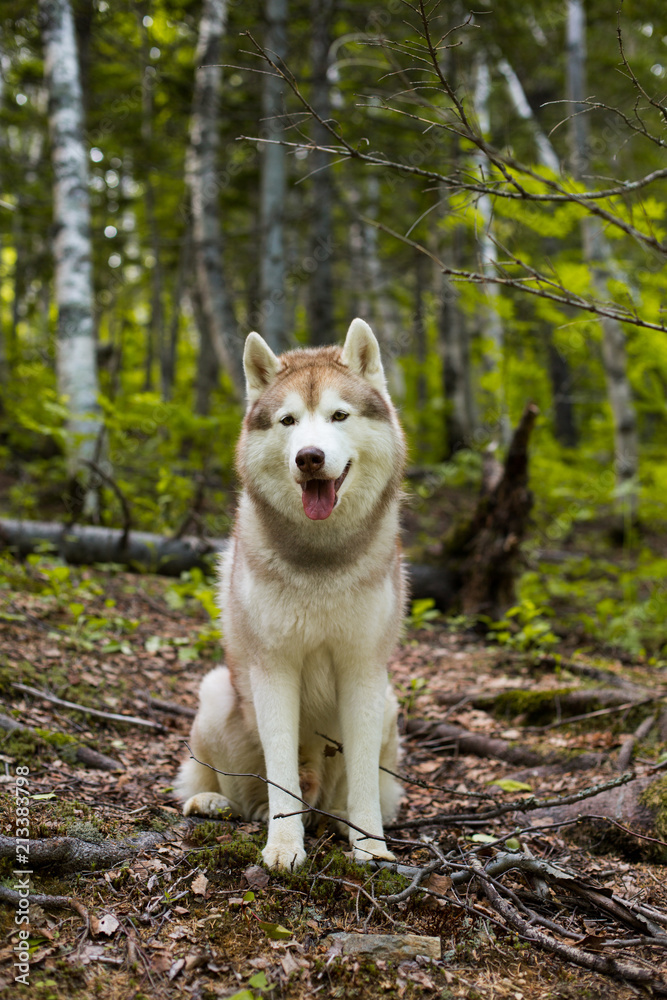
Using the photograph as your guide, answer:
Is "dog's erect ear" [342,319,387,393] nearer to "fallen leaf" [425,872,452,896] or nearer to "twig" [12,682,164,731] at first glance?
"fallen leaf" [425,872,452,896]

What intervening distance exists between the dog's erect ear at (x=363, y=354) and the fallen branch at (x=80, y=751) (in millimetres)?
2587

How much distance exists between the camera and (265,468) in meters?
3.34

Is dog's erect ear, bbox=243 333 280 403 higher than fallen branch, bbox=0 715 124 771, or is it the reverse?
dog's erect ear, bbox=243 333 280 403

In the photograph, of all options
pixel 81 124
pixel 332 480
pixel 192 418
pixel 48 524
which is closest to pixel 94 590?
pixel 48 524

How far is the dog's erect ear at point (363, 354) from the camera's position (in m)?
3.49

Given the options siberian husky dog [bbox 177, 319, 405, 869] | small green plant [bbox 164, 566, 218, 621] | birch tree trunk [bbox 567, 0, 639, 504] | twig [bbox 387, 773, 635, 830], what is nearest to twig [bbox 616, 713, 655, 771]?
twig [bbox 387, 773, 635, 830]

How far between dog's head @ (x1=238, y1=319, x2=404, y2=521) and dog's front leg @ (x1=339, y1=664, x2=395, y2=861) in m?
0.82

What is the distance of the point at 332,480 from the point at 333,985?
191cm

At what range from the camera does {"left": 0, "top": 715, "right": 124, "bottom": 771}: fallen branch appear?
3.79 meters

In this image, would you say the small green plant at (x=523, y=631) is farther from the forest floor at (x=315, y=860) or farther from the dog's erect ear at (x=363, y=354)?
the dog's erect ear at (x=363, y=354)

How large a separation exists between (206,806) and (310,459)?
75.8 inches

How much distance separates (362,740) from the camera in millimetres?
3268

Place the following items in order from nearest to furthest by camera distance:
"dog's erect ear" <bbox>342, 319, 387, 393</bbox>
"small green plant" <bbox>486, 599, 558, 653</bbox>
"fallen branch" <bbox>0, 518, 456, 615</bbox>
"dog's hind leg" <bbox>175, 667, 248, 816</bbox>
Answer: "dog's erect ear" <bbox>342, 319, 387, 393</bbox> → "dog's hind leg" <bbox>175, 667, 248, 816</bbox> → "small green plant" <bbox>486, 599, 558, 653</bbox> → "fallen branch" <bbox>0, 518, 456, 615</bbox>

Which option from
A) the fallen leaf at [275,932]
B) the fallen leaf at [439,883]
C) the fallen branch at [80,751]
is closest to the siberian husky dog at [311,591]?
the fallen leaf at [439,883]
